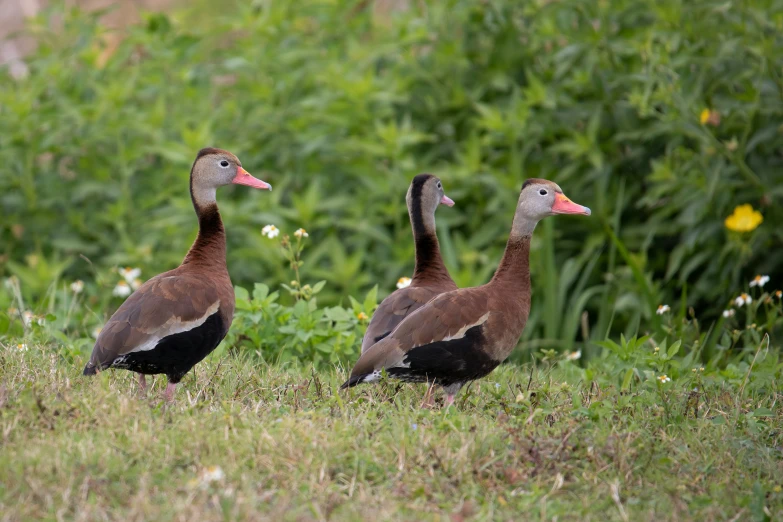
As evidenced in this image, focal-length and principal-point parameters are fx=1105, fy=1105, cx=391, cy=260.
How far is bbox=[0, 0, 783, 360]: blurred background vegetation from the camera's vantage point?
23.9ft

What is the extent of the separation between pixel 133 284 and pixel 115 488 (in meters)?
3.59

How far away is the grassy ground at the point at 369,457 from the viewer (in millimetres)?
3887

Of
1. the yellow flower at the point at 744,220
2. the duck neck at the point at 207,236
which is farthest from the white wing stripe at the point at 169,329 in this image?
the yellow flower at the point at 744,220

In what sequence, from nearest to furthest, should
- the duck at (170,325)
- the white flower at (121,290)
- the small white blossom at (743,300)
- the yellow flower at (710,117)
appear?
Answer: the duck at (170,325) → the small white blossom at (743,300) → the white flower at (121,290) → the yellow flower at (710,117)

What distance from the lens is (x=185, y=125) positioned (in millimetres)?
8211

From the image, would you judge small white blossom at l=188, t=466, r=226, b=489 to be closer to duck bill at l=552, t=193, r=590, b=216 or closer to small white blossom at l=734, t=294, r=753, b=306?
duck bill at l=552, t=193, r=590, b=216

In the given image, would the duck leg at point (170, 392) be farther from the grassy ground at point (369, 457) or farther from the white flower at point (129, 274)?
the white flower at point (129, 274)

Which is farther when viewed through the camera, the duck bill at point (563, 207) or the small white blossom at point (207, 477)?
the duck bill at point (563, 207)

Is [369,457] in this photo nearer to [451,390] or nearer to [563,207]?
[451,390]

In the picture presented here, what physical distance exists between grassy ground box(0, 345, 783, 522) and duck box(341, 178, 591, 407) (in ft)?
0.53

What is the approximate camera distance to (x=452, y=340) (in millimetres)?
5039

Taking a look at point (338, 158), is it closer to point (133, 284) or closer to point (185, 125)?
point (185, 125)

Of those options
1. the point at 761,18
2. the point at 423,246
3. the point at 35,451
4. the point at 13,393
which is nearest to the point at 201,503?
the point at 35,451

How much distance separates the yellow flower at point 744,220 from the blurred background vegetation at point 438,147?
0.5 inches
